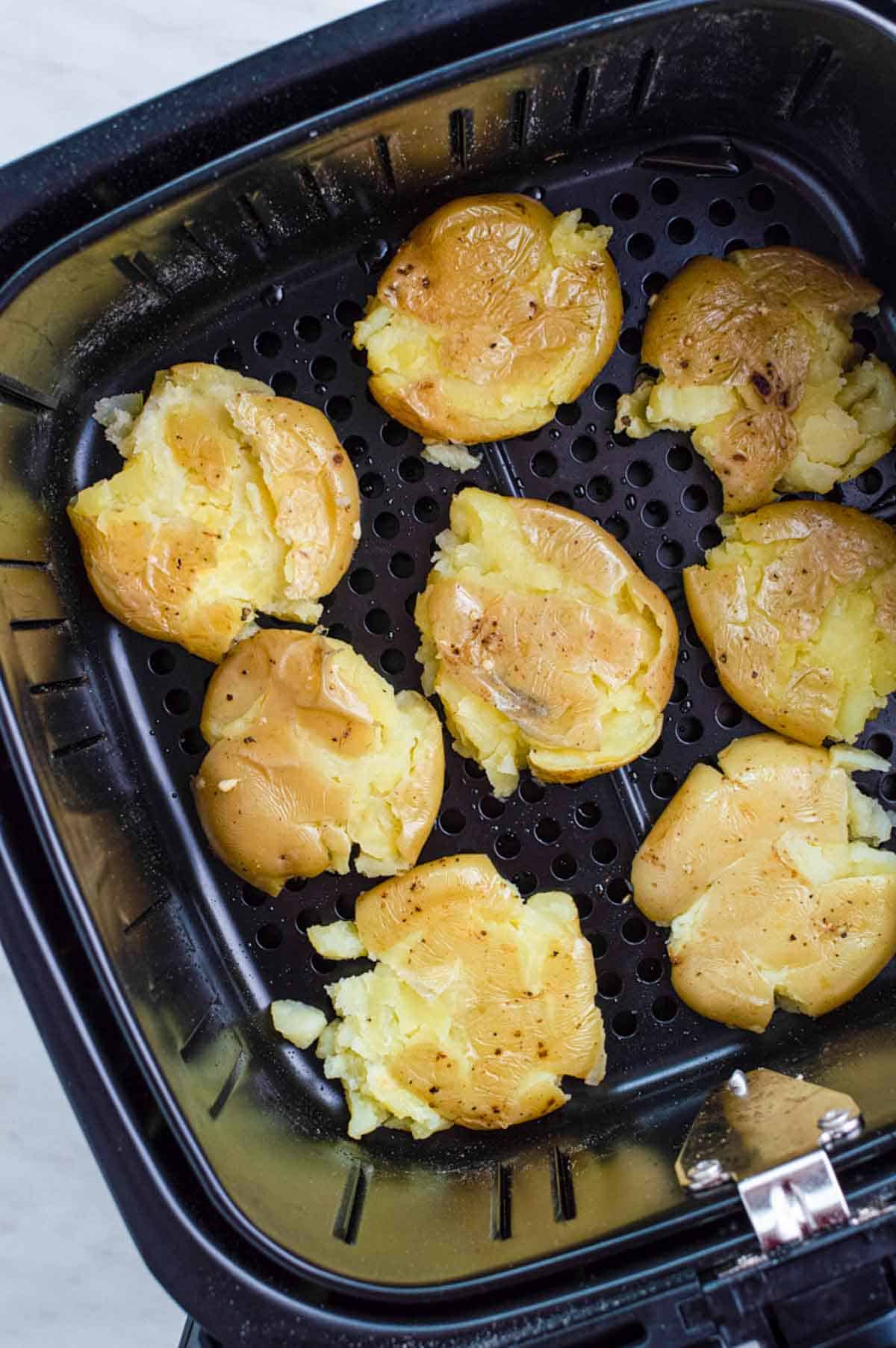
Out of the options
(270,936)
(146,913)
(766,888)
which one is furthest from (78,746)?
(766,888)

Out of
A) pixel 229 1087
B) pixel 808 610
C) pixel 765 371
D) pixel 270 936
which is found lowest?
pixel 229 1087

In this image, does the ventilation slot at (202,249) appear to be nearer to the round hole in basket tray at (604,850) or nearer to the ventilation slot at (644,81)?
the ventilation slot at (644,81)

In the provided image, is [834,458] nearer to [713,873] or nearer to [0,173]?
[713,873]

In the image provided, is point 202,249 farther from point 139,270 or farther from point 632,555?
point 632,555

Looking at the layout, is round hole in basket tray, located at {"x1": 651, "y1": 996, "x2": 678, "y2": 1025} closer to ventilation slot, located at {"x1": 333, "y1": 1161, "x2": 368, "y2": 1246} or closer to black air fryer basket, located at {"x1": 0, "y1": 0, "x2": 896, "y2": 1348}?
black air fryer basket, located at {"x1": 0, "y1": 0, "x2": 896, "y2": 1348}

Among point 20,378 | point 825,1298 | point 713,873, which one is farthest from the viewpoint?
point 713,873

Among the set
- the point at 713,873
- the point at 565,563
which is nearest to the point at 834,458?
the point at 565,563

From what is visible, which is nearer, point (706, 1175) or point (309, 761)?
point (706, 1175)
